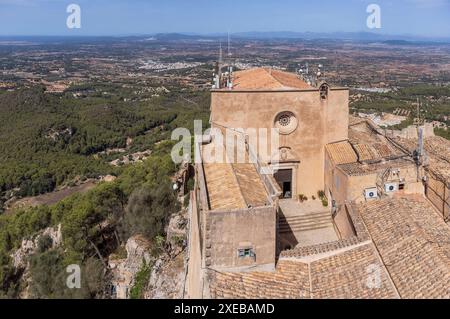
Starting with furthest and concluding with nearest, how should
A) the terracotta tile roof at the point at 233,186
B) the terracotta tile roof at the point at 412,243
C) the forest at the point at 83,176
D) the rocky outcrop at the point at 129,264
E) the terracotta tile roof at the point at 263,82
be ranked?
the forest at the point at 83,176 < the terracotta tile roof at the point at 263,82 < the rocky outcrop at the point at 129,264 < the terracotta tile roof at the point at 233,186 < the terracotta tile roof at the point at 412,243

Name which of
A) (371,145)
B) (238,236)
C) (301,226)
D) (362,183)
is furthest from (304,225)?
(238,236)

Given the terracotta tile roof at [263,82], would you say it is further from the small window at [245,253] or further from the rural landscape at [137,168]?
the small window at [245,253]

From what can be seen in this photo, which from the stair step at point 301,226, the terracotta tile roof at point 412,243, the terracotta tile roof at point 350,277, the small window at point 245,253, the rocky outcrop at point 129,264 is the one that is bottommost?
the rocky outcrop at point 129,264

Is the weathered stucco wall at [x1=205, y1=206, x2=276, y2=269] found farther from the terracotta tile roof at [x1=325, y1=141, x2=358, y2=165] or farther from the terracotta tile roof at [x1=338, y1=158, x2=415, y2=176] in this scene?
the terracotta tile roof at [x1=325, y1=141, x2=358, y2=165]

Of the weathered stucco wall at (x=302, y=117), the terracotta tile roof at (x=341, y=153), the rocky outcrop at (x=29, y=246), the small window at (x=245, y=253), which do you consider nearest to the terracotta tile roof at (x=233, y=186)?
the small window at (x=245, y=253)

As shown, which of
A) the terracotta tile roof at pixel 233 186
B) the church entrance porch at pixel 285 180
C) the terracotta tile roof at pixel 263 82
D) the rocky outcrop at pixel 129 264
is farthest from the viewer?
the church entrance porch at pixel 285 180

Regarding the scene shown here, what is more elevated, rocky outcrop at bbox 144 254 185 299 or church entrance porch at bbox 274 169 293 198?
church entrance porch at bbox 274 169 293 198

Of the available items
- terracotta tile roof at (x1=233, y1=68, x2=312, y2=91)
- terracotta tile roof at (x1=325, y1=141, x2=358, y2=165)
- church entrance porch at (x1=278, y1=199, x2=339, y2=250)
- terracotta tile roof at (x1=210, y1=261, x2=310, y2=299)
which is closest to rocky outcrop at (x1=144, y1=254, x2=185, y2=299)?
church entrance porch at (x1=278, y1=199, x2=339, y2=250)

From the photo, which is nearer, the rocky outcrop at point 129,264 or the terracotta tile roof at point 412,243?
the terracotta tile roof at point 412,243
